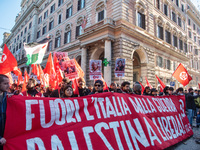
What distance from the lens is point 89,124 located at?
8.41ft

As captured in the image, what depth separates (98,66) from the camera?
8203 mm

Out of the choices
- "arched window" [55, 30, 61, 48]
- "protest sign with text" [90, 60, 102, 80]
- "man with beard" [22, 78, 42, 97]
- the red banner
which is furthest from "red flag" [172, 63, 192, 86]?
"arched window" [55, 30, 61, 48]

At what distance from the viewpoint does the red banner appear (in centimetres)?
202

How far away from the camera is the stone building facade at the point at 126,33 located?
13.6 meters

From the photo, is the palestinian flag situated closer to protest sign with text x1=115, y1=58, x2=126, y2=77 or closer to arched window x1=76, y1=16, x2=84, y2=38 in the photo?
protest sign with text x1=115, y1=58, x2=126, y2=77

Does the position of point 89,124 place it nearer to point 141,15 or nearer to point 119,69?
point 119,69

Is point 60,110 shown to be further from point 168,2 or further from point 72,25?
point 168,2

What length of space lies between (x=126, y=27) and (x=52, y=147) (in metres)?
13.0

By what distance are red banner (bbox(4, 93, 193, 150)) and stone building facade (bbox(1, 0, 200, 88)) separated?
4976 millimetres

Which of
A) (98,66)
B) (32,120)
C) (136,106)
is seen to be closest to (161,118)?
(136,106)

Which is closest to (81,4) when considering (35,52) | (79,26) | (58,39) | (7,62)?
(79,26)

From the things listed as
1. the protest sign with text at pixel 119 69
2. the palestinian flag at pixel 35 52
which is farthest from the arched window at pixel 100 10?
the palestinian flag at pixel 35 52

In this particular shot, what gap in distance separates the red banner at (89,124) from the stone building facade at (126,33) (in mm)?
4976

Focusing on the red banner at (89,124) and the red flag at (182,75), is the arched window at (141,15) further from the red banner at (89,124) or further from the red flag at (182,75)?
the red banner at (89,124)
